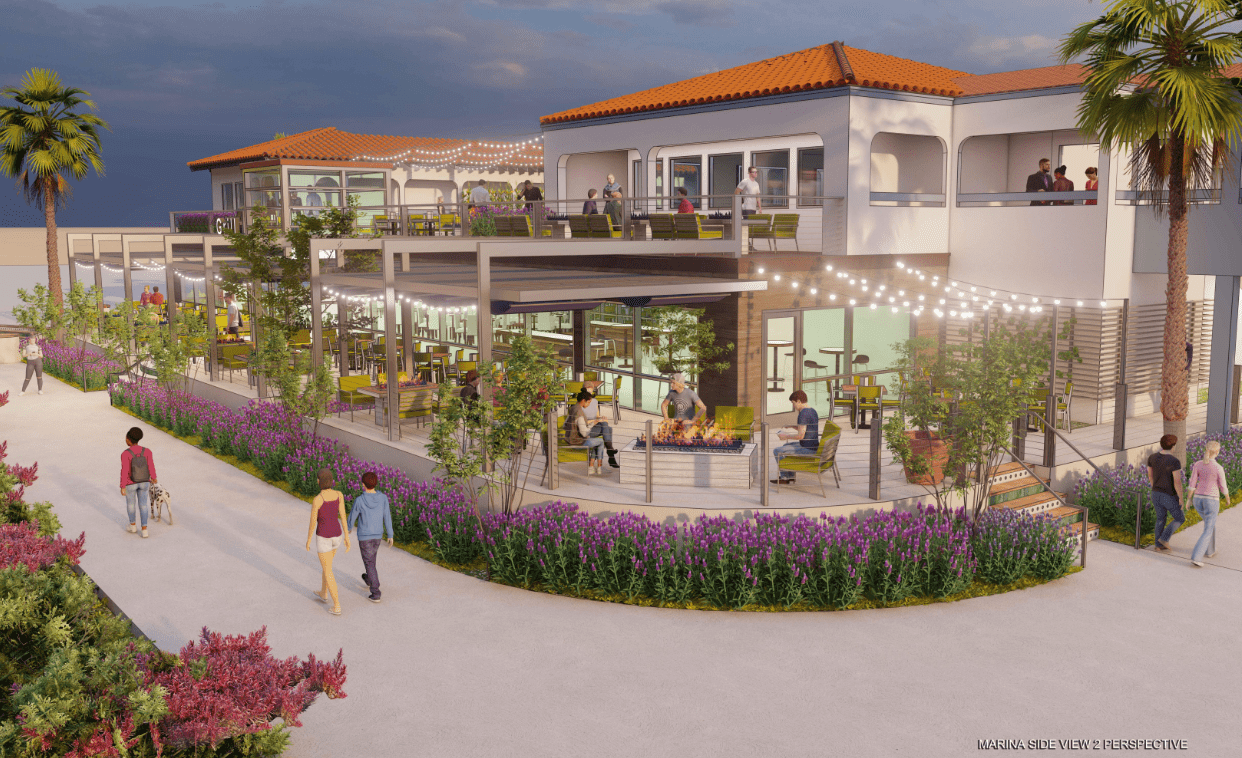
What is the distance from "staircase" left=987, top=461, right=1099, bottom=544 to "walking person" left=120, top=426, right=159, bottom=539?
11.2 metres

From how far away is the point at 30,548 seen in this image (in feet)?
24.4

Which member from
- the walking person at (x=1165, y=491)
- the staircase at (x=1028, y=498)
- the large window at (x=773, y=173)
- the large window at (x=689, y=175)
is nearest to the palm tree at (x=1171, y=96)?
the walking person at (x=1165, y=491)

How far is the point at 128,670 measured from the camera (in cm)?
561

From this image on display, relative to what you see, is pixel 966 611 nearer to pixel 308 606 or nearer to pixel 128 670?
pixel 308 606

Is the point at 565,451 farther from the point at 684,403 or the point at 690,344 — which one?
the point at 690,344

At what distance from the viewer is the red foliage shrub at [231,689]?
5621 millimetres

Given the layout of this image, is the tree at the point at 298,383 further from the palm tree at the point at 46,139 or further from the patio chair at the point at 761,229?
the palm tree at the point at 46,139

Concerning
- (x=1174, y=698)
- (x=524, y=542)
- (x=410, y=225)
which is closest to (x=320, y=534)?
(x=524, y=542)

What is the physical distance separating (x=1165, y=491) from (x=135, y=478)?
44.5ft

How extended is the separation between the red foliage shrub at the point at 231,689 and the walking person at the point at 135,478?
752 cm

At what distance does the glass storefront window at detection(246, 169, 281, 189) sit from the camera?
34.2m

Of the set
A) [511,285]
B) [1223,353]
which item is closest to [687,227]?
[511,285]

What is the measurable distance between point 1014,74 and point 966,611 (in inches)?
567

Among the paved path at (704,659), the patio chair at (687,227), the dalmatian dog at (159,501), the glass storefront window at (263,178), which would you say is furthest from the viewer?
the glass storefront window at (263,178)
